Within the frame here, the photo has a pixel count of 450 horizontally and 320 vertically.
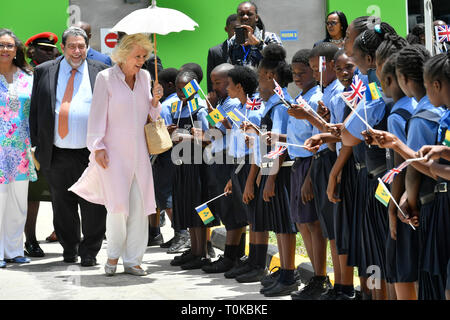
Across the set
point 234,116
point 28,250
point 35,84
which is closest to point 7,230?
point 28,250

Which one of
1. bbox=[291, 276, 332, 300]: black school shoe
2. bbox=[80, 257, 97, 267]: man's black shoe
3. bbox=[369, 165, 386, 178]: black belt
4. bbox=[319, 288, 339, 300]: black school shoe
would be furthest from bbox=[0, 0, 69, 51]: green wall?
bbox=[369, 165, 386, 178]: black belt

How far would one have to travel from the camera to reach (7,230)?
27.5 feet

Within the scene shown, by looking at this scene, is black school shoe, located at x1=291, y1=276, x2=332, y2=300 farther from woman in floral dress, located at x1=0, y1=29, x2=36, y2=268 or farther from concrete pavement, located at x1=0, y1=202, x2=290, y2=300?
woman in floral dress, located at x1=0, y1=29, x2=36, y2=268

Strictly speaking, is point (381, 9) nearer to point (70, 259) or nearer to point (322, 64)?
point (70, 259)

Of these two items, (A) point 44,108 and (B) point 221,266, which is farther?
(A) point 44,108

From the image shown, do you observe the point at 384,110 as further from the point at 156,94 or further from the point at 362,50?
the point at 156,94

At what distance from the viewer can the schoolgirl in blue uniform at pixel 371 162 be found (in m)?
5.05

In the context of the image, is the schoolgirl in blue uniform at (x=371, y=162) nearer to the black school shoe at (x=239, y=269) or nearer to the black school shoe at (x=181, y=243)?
the black school shoe at (x=239, y=269)

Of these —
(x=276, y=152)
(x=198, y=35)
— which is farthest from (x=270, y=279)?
(x=198, y=35)

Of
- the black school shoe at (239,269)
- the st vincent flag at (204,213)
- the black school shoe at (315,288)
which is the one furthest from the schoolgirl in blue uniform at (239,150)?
the black school shoe at (315,288)

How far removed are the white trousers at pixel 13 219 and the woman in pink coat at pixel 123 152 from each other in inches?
39.1

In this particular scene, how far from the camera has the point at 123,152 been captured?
24.7ft

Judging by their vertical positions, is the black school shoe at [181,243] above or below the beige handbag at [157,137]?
below

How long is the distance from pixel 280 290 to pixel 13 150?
11.0 feet
